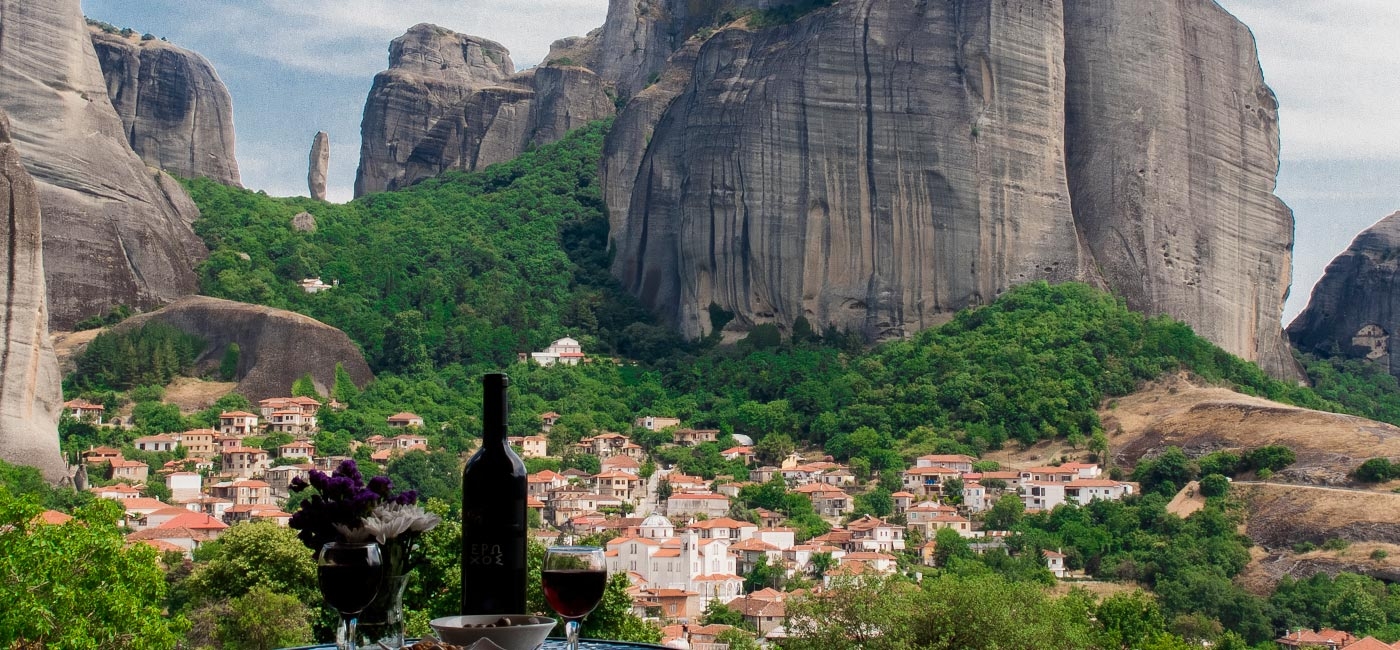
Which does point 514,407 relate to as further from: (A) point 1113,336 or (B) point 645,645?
(B) point 645,645

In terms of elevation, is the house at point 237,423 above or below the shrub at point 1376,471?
above

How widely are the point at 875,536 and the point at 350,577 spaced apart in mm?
37633

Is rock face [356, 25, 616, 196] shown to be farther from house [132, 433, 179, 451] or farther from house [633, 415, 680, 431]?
house [132, 433, 179, 451]

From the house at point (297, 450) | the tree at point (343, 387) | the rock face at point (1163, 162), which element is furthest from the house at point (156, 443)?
the rock face at point (1163, 162)

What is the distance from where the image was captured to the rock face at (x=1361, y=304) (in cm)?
7125

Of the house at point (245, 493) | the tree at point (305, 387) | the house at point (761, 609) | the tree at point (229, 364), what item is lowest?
the house at point (761, 609)

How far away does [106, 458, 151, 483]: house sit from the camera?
44844mm

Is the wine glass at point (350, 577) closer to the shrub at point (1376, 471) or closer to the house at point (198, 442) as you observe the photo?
the shrub at point (1376, 471)

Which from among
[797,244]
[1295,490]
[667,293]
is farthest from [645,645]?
[667,293]

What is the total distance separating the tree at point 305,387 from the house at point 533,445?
731cm

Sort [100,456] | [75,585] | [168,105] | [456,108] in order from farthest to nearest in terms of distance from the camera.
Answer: [456,108], [168,105], [100,456], [75,585]

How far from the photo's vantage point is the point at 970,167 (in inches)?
2228

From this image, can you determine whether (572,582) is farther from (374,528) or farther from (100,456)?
(100,456)

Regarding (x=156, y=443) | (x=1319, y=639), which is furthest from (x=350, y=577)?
(x=156, y=443)
